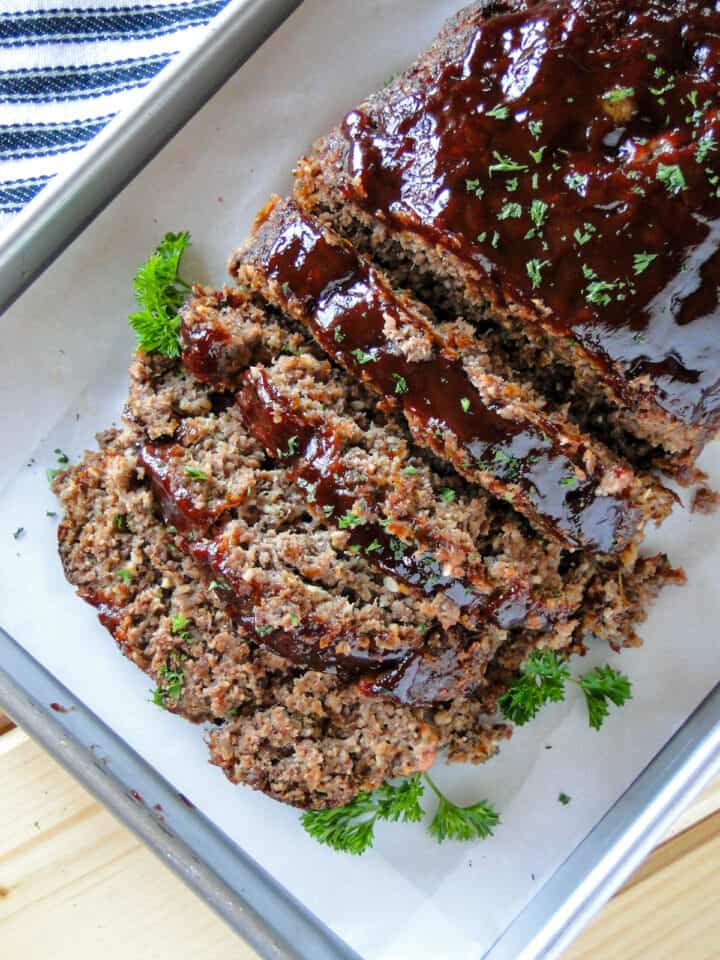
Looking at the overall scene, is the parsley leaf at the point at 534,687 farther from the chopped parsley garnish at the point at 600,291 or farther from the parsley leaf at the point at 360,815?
the chopped parsley garnish at the point at 600,291

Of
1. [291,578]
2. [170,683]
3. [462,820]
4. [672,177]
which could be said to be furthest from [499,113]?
[462,820]

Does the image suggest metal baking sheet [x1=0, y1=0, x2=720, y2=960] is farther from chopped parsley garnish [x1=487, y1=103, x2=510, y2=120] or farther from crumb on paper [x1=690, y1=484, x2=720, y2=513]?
chopped parsley garnish [x1=487, y1=103, x2=510, y2=120]

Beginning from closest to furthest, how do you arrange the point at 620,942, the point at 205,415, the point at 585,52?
the point at 585,52
the point at 205,415
the point at 620,942

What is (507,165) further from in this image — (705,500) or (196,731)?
(196,731)

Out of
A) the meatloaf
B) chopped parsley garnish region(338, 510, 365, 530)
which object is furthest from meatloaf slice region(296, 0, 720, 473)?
the meatloaf

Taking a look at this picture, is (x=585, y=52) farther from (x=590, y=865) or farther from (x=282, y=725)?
(x=590, y=865)

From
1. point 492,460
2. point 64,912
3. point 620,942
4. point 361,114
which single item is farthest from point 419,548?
point 64,912
